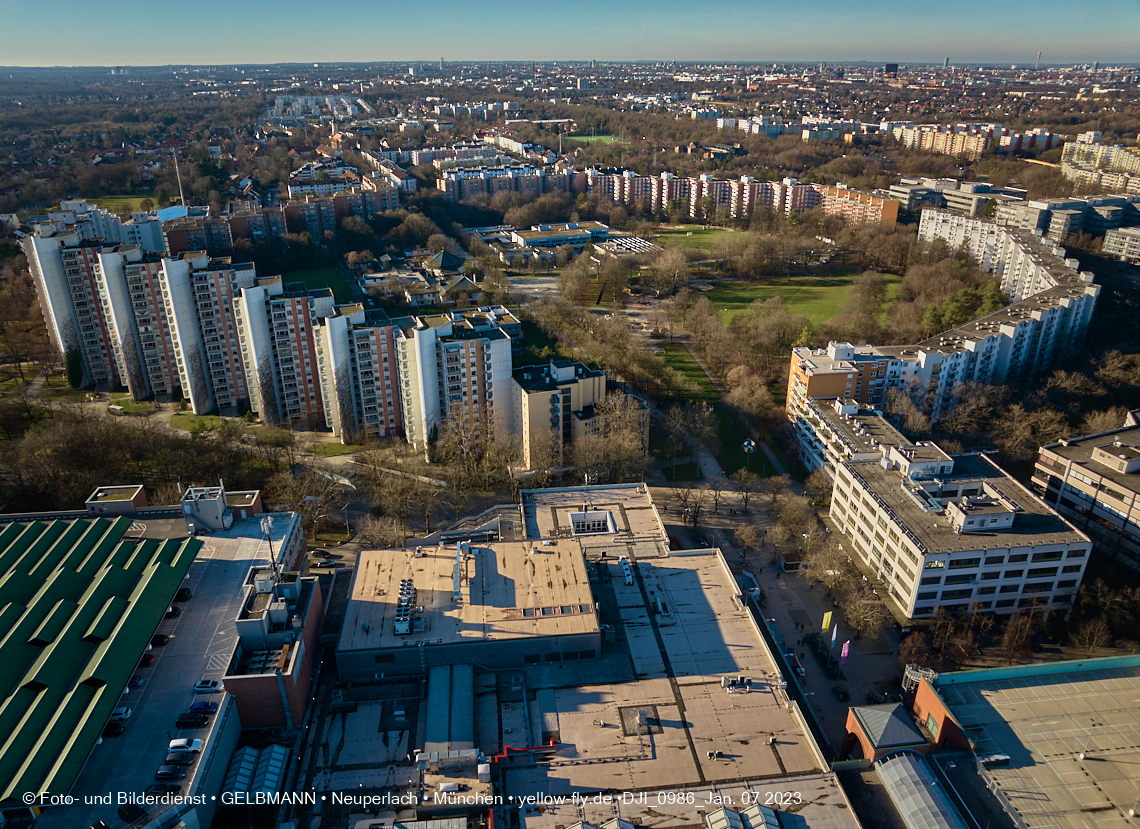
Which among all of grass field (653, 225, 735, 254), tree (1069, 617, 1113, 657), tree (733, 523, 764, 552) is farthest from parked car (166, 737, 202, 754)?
grass field (653, 225, 735, 254)

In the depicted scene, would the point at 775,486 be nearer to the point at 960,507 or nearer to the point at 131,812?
the point at 960,507

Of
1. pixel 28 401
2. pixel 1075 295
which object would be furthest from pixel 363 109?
pixel 1075 295

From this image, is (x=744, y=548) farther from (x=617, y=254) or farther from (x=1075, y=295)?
(x=617, y=254)

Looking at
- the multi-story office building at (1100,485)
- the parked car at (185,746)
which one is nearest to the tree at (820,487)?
the multi-story office building at (1100,485)

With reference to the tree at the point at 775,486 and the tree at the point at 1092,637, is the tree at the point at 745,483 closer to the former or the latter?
the tree at the point at 775,486

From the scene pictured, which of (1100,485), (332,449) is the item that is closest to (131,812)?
(332,449)

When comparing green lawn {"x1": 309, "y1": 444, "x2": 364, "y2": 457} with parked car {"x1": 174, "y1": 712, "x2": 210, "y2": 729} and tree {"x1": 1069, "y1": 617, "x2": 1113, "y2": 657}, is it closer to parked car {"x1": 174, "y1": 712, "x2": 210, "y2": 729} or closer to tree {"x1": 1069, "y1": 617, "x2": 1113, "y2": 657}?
parked car {"x1": 174, "y1": 712, "x2": 210, "y2": 729}
